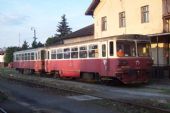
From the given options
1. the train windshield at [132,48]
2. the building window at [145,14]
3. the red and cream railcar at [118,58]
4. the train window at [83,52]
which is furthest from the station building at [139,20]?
the train window at [83,52]

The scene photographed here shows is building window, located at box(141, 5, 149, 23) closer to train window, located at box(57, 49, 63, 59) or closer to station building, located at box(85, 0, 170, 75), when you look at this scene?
station building, located at box(85, 0, 170, 75)

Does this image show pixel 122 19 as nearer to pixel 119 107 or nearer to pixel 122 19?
pixel 122 19

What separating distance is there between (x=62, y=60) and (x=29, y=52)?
11.7 m

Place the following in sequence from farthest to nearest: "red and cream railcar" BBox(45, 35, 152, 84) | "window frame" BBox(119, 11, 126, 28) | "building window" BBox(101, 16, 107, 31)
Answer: "building window" BBox(101, 16, 107, 31) < "window frame" BBox(119, 11, 126, 28) < "red and cream railcar" BBox(45, 35, 152, 84)

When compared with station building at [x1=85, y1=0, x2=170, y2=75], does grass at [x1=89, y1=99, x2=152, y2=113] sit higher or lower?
lower

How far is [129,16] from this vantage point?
1356 inches

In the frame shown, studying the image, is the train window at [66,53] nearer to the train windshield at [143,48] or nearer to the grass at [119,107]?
the train windshield at [143,48]

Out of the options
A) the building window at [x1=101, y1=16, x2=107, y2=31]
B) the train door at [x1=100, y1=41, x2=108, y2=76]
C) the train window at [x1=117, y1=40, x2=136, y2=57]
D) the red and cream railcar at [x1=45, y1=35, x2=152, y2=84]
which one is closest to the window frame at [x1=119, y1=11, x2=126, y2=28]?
the building window at [x1=101, y1=16, x2=107, y2=31]

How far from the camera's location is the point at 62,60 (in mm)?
31781

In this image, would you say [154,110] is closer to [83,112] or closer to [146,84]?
[83,112]

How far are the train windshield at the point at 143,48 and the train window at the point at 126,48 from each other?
44 cm

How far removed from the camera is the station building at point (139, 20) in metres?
29.9

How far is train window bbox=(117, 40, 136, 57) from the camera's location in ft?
77.1

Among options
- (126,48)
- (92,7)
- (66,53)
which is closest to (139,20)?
(66,53)
